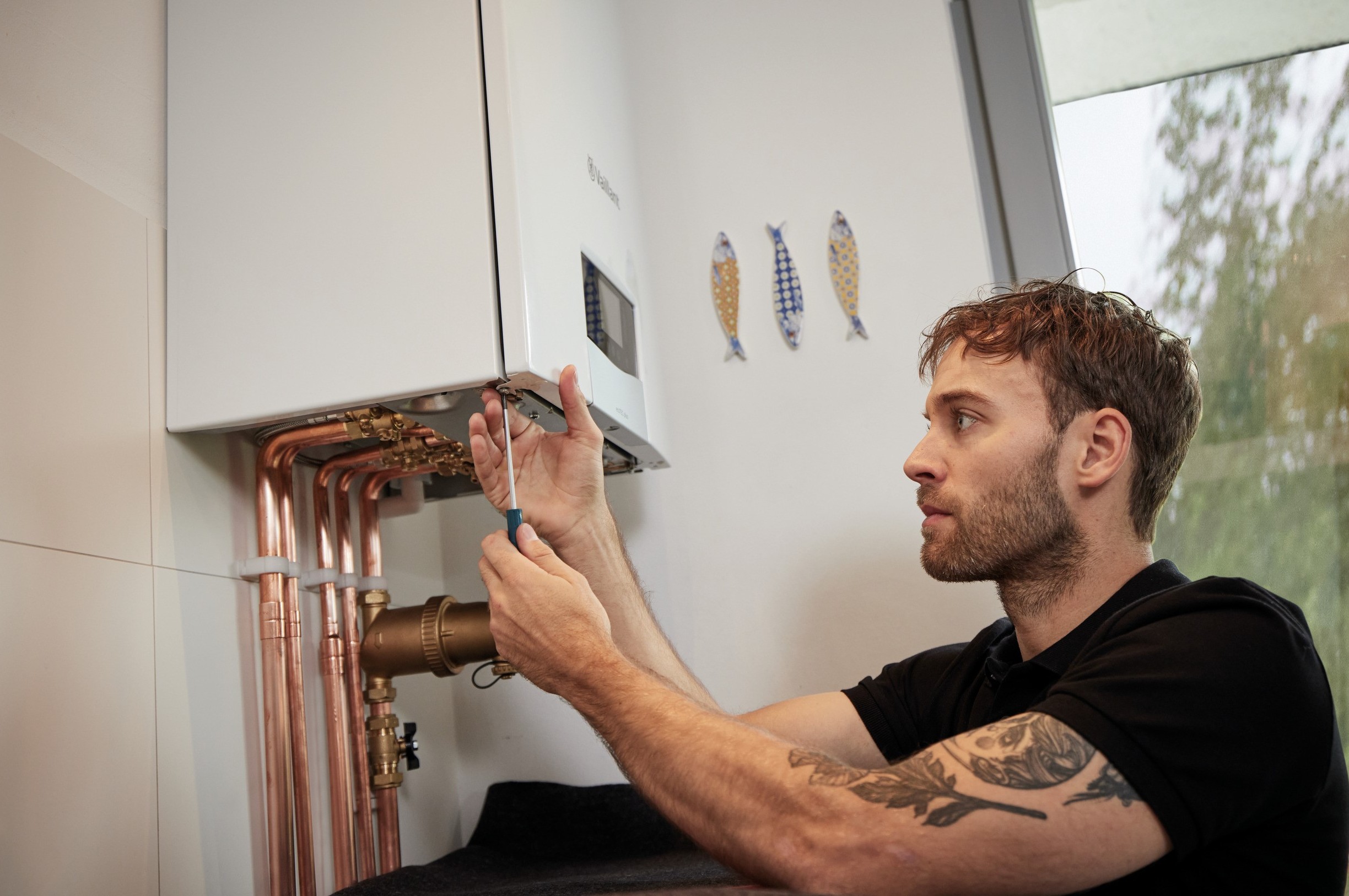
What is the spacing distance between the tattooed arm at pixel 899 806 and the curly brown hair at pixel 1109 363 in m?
0.44

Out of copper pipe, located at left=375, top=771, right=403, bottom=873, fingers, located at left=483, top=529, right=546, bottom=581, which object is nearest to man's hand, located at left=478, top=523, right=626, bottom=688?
fingers, located at left=483, top=529, right=546, bottom=581

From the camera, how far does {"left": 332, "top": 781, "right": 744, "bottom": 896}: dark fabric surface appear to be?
4.27 ft

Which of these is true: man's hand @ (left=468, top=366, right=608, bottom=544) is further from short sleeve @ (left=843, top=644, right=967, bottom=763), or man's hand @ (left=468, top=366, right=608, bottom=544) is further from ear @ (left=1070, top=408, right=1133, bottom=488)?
ear @ (left=1070, top=408, right=1133, bottom=488)

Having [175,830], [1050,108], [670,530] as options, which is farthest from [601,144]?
[175,830]

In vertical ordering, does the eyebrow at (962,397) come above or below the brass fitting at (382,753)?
above

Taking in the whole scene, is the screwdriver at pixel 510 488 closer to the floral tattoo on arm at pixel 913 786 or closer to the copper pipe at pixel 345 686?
the copper pipe at pixel 345 686

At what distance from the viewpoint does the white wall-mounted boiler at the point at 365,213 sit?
43.9 inches

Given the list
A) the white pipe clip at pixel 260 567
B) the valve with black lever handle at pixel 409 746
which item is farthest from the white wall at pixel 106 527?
the valve with black lever handle at pixel 409 746

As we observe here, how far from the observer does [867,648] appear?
5.20 ft

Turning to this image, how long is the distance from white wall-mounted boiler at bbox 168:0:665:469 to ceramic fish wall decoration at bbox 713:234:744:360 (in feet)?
1.54

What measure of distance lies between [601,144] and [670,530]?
605 mm

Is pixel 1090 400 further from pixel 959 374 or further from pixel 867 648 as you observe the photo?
pixel 867 648

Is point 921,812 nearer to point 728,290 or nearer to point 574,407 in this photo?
point 574,407

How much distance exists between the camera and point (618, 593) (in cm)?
128
